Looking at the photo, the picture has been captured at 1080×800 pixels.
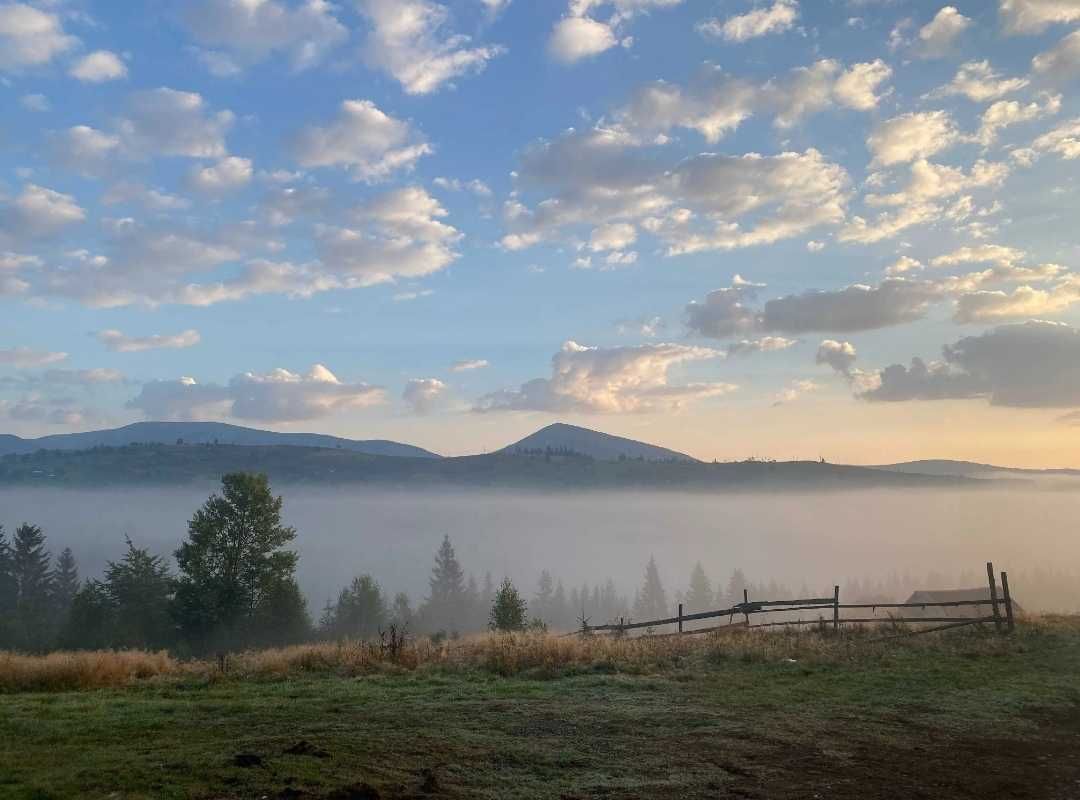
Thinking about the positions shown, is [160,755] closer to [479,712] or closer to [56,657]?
[479,712]

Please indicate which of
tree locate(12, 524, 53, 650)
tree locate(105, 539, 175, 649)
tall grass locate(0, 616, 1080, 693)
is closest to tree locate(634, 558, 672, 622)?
tree locate(12, 524, 53, 650)

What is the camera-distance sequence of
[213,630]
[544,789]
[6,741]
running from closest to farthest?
[544,789], [6,741], [213,630]

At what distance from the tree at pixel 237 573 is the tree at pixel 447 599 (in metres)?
55.4

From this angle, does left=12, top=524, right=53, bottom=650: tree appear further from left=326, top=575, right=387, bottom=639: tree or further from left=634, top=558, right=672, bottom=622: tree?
left=634, top=558, right=672, bottom=622: tree

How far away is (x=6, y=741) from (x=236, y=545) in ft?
119

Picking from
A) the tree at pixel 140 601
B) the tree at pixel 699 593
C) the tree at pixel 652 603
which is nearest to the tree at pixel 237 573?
the tree at pixel 140 601

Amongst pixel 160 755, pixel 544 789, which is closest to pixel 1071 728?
pixel 544 789

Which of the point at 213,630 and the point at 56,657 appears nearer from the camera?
the point at 56,657

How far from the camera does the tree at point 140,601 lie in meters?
42.6

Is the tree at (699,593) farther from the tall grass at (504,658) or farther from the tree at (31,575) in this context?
the tall grass at (504,658)

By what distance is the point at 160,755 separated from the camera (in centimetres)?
870

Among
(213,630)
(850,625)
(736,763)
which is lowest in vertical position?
(213,630)

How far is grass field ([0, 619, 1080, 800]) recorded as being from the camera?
8055mm

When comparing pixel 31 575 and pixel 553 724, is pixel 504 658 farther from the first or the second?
pixel 31 575
